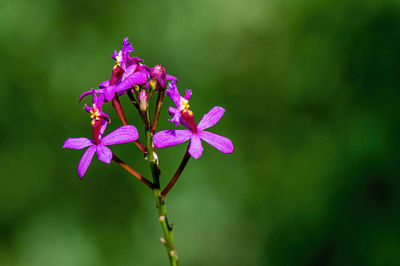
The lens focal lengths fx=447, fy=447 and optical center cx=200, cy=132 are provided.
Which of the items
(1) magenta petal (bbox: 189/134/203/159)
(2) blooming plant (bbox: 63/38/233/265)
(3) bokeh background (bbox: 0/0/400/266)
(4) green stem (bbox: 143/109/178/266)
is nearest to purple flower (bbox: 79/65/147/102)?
(2) blooming plant (bbox: 63/38/233/265)

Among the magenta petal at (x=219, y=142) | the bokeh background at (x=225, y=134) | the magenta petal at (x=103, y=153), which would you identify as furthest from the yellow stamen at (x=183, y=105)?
the bokeh background at (x=225, y=134)

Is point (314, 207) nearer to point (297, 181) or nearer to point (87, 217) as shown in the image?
point (297, 181)

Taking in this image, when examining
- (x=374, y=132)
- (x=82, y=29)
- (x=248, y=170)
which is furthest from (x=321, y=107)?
(x=82, y=29)

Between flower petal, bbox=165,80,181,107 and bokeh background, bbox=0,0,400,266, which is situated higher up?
flower petal, bbox=165,80,181,107

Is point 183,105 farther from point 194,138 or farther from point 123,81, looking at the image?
point 123,81

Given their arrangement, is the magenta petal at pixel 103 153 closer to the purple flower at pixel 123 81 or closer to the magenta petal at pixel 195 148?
the purple flower at pixel 123 81

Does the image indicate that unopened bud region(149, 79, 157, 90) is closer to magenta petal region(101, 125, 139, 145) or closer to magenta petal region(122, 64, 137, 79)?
magenta petal region(122, 64, 137, 79)
